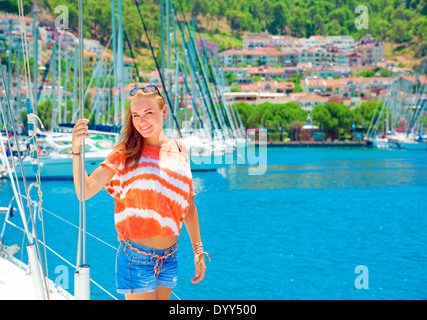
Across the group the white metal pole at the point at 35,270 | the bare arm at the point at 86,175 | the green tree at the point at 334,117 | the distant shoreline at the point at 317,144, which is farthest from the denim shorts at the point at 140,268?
the green tree at the point at 334,117

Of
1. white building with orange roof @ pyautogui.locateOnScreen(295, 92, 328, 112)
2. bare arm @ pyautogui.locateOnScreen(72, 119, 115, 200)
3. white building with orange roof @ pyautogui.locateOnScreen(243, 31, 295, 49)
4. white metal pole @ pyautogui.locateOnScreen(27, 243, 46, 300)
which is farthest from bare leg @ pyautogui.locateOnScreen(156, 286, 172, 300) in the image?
white building with orange roof @ pyautogui.locateOnScreen(243, 31, 295, 49)

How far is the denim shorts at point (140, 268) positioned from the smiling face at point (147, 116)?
46 centimetres

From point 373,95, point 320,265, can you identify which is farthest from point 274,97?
point 320,265

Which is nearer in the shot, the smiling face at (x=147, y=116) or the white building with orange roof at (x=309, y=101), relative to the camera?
the smiling face at (x=147, y=116)

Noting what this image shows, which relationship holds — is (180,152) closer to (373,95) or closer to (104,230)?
(104,230)

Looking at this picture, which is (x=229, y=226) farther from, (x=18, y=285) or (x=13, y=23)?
(x=13, y=23)

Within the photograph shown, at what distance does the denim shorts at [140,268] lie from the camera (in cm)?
247

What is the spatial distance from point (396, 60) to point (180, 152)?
180054mm

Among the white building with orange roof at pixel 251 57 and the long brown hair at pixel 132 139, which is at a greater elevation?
the white building with orange roof at pixel 251 57

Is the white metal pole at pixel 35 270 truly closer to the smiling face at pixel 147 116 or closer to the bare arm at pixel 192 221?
the bare arm at pixel 192 221

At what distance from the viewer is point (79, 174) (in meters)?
2.38

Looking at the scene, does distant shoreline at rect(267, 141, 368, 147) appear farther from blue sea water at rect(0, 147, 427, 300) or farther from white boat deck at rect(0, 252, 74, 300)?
white boat deck at rect(0, 252, 74, 300)

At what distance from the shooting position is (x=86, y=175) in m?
2.43

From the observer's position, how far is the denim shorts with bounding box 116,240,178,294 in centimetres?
247
